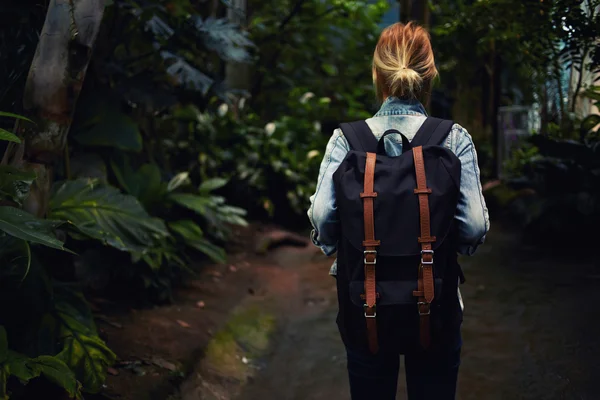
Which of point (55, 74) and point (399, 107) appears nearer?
point (399, 107)

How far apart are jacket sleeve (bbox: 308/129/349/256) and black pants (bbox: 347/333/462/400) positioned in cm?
39

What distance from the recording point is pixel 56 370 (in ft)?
10.1

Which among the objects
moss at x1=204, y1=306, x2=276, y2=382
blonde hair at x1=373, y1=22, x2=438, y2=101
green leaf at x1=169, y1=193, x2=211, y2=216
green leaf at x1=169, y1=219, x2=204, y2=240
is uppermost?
blonde hair at x1=373, y1=22, x2=438, y2=101

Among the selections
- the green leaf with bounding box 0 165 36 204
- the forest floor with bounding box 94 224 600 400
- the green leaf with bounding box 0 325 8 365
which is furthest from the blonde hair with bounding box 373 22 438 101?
the forest floor with bounding box 94 224 600 400

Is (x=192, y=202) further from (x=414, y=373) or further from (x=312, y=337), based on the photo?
(x=414, y=373)

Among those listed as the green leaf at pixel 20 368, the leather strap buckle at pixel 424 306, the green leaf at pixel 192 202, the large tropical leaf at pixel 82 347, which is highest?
the leather strap buckle at pixel 424 306

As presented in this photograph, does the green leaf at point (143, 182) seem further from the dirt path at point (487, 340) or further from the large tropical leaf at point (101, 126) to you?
the dirt path at point (487, 340)

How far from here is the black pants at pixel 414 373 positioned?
2.42 metres

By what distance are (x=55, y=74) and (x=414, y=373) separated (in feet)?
7.08

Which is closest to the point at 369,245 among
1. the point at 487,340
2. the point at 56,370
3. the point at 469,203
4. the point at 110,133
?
the point at 469,203

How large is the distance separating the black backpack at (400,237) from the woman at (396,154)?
0.26ft

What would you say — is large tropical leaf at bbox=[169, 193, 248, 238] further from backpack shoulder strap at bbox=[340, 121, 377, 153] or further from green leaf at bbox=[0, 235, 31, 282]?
backpack shoulder strap at bbox=[340, 121, 377, 153]

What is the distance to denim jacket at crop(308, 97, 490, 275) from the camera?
233cm

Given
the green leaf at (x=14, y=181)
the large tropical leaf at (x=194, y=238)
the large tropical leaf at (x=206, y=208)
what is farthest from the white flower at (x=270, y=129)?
the green leaf at (x=14, y=181)
